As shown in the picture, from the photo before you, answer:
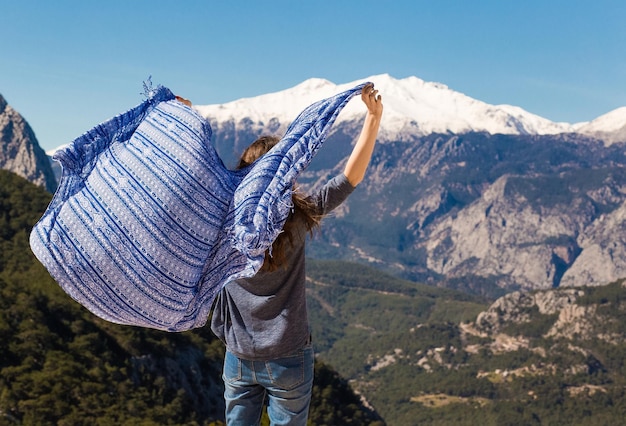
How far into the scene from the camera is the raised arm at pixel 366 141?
256 inches

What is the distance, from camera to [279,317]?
6.30 m

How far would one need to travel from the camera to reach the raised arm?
21.3ft

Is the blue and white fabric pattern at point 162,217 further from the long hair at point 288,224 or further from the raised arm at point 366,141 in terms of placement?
the raised arm at point 366,141

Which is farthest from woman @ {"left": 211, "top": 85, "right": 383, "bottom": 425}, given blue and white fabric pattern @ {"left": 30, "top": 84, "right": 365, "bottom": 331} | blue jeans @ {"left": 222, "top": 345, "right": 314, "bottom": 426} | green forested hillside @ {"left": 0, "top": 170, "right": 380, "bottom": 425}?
green forested hillside @ {"left": 0, "top": 170, "right": 380, "bottom": 425}

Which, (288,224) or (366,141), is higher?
(366,141)

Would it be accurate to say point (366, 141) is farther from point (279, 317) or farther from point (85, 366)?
point (85, 366)

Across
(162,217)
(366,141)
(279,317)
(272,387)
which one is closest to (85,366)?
(272,387)

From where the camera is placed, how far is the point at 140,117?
6.34 meters

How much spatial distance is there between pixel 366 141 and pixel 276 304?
1705 millimetres

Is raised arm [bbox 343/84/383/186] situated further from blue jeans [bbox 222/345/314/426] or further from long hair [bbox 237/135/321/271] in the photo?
blue jeans [bbox 222/345/314/426]

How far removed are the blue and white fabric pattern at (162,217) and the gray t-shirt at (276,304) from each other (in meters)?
0.37

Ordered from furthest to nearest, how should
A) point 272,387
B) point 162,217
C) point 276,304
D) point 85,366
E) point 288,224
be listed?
point 85,366 → point 272,387 → point 276,304 → point 288,224 → point 162,217

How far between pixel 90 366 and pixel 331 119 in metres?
54.5

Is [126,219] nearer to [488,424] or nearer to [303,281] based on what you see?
[303,281]
